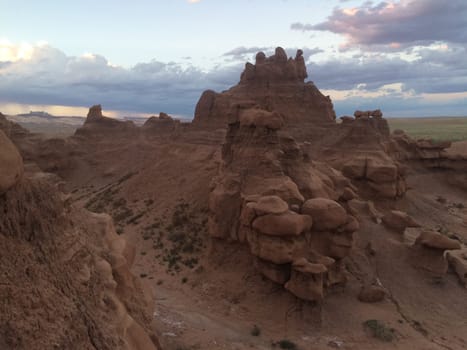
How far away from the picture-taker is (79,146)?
130ft

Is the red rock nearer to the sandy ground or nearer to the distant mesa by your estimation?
the sandy ground

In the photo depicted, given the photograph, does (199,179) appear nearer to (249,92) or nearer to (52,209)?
(249,92)

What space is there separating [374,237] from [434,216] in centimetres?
1384

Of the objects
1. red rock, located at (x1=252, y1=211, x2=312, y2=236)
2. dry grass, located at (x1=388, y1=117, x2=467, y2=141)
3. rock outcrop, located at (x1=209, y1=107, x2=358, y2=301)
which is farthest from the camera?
dry grass, located at (x1=388, y1=117, x2=467, y2=141)

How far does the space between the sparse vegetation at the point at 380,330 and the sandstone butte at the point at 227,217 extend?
850 millimetres

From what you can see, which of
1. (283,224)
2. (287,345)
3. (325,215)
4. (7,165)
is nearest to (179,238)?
(283,224)

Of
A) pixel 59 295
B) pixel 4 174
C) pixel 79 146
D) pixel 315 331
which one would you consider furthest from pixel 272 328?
pixel 79 146

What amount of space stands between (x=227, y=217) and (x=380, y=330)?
7.59m

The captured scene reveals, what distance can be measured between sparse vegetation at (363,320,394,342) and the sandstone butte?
2.79 ft

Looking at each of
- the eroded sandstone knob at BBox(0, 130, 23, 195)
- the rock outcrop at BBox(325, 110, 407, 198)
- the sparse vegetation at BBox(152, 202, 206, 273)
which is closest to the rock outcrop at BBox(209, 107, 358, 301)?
the sparse vegetation at BBox(152, 202, 206, 273)

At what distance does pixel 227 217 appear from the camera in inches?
677

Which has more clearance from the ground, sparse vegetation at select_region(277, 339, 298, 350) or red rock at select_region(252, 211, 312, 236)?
red rock at select_region(252, 211, 312, 236)

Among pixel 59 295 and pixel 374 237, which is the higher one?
pixel 59 295

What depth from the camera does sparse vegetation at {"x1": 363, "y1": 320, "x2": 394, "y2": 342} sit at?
41.7 ft
